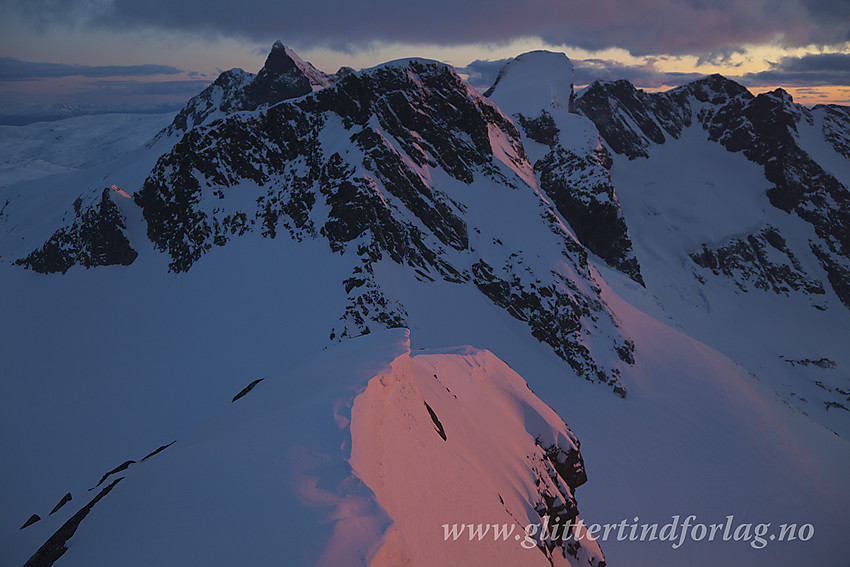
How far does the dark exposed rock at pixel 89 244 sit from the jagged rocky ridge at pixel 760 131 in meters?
106

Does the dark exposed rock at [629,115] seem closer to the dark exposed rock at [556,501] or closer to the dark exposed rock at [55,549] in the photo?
the dark exposed rock at [556,501]

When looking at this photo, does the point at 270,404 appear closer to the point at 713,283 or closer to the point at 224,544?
the point at 224,544

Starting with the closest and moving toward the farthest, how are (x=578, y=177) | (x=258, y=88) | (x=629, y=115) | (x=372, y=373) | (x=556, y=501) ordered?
1. (x=372, y=373)
2. (x=556, y=501)
3. (x=578, y=177)
4. (x=258, y=88)
5. (x=629, y=115)

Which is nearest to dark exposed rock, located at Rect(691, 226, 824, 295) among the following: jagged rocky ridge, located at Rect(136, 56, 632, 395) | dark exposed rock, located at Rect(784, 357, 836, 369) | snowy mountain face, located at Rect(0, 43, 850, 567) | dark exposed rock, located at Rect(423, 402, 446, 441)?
dark exposed rock, located at Rect(784, 357, 836, 369)

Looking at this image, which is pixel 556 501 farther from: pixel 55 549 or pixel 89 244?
pixel 89 244

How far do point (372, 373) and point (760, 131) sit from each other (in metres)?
141

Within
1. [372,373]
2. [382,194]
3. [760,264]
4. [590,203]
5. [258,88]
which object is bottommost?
[760,264]

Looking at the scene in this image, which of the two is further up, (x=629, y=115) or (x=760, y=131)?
(x=629, y=115)

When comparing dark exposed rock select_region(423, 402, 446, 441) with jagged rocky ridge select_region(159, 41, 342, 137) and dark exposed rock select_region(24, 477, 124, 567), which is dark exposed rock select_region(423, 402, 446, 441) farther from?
jagged rocky ridge select_region(159, 41, 342, 137)

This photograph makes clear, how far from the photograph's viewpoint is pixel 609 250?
75188 millimetres

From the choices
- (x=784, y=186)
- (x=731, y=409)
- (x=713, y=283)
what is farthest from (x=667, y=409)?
(x=784, y=186)

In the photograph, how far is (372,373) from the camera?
13164mm

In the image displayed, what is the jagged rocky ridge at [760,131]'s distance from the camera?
10012 cm

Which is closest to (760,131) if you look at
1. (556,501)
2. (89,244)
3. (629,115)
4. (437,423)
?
(629,115)
